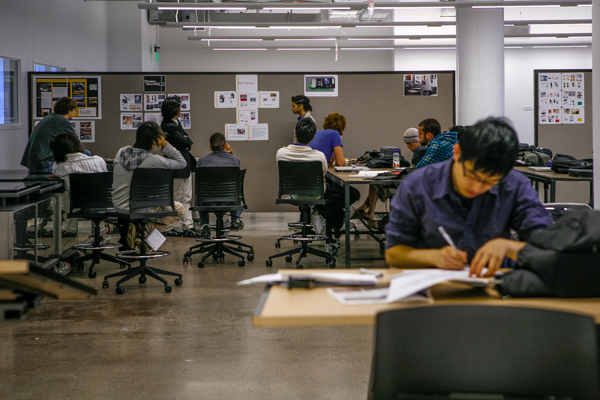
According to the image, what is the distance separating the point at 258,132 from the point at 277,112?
0.37 meters

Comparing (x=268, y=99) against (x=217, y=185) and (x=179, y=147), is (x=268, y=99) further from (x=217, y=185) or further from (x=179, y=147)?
(x=217, y=185)

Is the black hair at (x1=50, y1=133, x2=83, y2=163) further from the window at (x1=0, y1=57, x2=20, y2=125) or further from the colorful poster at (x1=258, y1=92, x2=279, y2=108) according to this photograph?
the colorful poster at (x1=258, y1=92, x2=279, y2=108)

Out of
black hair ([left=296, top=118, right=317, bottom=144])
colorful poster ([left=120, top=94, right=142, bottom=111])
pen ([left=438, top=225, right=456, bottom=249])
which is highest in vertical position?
colorful poster ([left=120, top=94, right=142, bottom=111])

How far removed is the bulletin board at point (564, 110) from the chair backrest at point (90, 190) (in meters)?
6.15

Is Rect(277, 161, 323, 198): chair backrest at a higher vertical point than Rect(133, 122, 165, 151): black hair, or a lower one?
lower

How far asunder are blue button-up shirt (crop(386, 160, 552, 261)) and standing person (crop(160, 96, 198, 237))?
5057 millimetres

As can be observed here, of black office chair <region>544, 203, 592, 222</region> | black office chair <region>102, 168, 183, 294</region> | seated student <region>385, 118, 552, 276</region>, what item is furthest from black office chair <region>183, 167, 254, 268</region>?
seated student <region>385, 118, 552, 276</region>

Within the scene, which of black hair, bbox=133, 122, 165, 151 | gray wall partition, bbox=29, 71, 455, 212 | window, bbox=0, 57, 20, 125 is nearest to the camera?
black hair, bbox=133, 122, 165, 151

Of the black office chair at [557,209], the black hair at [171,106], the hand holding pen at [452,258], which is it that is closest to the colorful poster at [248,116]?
the black hair at [171,106]

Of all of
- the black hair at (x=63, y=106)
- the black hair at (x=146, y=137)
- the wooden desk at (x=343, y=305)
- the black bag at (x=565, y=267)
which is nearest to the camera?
the wooden desk at (x=343, y=305)

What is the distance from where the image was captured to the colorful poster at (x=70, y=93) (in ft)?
27.3

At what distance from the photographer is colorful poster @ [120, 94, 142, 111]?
851cm

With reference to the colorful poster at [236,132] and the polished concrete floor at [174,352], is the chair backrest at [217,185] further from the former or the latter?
the colorful poster at [236,132]

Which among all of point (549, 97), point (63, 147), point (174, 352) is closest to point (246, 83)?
point (63, 147)
